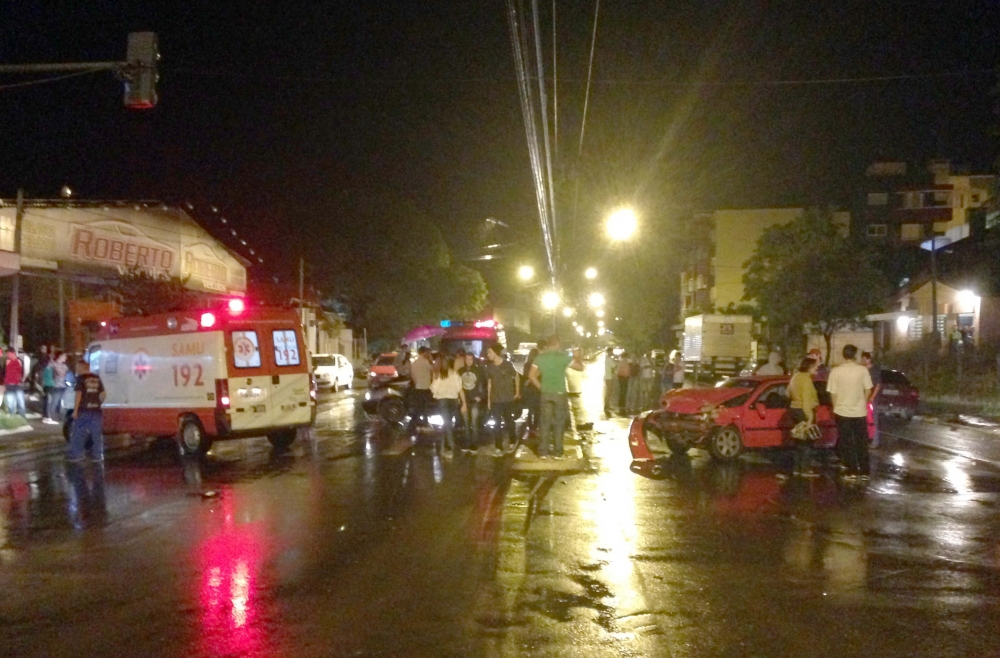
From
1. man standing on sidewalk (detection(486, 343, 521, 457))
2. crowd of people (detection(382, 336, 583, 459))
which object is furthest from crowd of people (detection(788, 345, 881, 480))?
man standing on sidewalk (detection(486, 343, 521, 457))

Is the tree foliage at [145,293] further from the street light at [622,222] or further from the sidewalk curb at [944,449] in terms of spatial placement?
the sidewalk curb at [944,449]

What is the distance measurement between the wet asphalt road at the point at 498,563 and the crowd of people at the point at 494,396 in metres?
1.11

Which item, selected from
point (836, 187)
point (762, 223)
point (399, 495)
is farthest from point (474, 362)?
point (836, 187)

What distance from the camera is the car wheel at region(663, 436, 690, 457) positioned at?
50.7 ft

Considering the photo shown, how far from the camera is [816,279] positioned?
40.9 meters

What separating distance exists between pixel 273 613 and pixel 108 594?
1475 millimetres

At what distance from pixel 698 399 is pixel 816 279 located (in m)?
27.6

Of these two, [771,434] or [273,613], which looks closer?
[273,613]

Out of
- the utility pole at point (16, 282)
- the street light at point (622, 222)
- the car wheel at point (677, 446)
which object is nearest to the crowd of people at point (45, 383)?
the utility pole at point (16, 282)

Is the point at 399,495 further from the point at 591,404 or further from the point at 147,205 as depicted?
the point at 147,205

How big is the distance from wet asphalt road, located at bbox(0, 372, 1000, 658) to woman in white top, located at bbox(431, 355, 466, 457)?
208 cm

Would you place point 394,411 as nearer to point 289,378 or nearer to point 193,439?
point 289,378

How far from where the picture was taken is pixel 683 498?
38.8 feet

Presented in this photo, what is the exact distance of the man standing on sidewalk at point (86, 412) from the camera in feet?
51.1
